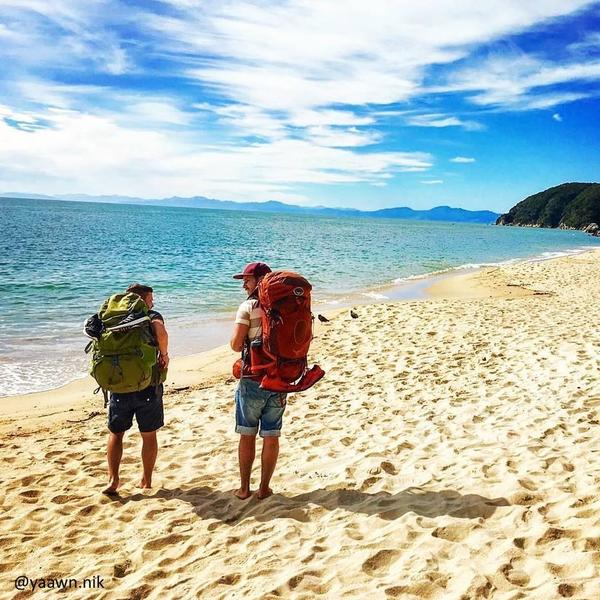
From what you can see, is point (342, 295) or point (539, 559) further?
point (342, 295)

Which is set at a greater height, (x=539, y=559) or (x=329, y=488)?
(x=539, y=559)

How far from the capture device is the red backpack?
13.4 ft

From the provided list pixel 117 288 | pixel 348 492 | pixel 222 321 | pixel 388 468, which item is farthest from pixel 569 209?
pixel 348 492

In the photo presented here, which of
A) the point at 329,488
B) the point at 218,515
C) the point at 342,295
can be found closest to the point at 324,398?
the point at 329,488

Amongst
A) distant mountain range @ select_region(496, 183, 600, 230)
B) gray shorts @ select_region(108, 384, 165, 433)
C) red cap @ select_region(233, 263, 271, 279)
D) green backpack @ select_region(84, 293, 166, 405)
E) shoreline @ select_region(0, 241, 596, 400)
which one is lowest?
shoreline @ select_region(0, 241, 596, 400)

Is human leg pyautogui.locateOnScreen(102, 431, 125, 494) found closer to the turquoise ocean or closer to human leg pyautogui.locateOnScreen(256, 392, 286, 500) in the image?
human leg pyautogui.locateOnScreen(256, 392, 286, 500)

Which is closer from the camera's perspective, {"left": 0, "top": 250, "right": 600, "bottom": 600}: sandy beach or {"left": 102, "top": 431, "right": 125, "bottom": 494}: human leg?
{"left": 0, "top": 250, "right": 600, "bottom": 600}: sandy beach

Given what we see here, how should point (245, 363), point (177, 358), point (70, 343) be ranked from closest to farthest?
point (245, 363) → point (177, 358) → point (70, 343)

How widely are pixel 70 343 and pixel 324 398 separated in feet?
26.3

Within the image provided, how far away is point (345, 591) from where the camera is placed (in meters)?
3.24

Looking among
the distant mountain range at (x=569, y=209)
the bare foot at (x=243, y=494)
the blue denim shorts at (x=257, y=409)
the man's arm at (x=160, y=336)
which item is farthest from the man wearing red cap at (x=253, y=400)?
the distant mountain range at (x=569, y=209)

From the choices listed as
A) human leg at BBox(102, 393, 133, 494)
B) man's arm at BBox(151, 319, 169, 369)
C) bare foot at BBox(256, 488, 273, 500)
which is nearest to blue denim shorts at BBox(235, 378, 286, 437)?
bare foot at BBox(256, 488, 273, 500)

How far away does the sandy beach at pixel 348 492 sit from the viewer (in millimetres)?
3414

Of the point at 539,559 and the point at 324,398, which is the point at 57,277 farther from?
the point at 539,559
